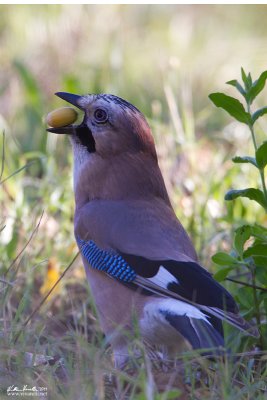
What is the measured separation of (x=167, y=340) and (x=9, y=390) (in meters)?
0.78

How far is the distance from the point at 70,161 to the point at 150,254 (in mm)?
1960

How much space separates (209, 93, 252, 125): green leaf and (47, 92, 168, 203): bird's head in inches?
22.8

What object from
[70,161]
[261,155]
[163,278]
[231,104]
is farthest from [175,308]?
Answer: [70,161]

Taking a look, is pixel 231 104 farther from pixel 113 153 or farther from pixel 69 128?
pixel 69 128

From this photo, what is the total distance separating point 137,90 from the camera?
21.3 feet

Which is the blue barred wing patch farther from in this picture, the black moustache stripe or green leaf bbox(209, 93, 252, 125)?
green leaf bbox(209, 93, 252, 125)

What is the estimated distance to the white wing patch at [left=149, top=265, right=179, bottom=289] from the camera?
3.17 metres

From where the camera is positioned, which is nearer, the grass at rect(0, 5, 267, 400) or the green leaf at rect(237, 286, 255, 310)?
the grass at rect(0, 5, 267, 400)

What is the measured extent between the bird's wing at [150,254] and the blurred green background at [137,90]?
1.02 feet

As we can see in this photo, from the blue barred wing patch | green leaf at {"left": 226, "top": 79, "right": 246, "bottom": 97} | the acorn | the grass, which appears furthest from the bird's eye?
green leaf at {"left": 226, "top": 79, "right": 246, "bottom": 97}

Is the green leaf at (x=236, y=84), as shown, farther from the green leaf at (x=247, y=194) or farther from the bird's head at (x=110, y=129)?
the bird's head at (x=110, y=129)

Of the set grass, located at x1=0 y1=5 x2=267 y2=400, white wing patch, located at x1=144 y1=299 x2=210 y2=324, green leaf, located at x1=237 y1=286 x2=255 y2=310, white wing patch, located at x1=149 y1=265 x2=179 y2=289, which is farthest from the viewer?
green leaf, located at x1=237 y1=286 x2=255 y2=310

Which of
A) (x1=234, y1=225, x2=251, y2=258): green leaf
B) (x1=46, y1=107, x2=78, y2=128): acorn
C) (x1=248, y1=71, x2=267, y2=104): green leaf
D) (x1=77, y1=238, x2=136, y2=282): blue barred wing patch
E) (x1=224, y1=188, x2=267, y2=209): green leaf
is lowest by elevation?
(x1=77, y1=238, x2=136, y2=282): blue barred wing patch

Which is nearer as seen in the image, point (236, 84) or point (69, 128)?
point (236, 84)
